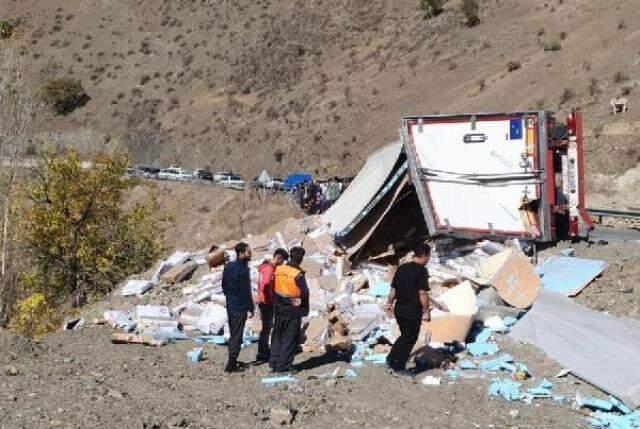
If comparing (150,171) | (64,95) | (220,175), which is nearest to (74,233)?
(220,175)

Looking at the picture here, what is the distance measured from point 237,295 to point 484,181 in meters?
5.05

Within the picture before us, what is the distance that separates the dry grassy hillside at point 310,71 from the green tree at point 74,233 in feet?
49.1

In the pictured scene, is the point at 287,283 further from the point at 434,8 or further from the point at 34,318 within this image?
the point at 434,8

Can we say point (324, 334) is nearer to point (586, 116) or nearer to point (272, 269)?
point (272, 269)

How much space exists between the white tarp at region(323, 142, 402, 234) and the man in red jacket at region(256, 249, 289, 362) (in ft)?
12.1

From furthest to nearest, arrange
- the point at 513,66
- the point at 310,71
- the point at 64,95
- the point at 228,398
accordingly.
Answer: the point at 64,95 → the point at 310,71 → the point at 513,66 → the point at 228,398

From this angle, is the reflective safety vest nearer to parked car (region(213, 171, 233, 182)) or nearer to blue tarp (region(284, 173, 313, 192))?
blue tarp (region(284, 173, 313, 192))

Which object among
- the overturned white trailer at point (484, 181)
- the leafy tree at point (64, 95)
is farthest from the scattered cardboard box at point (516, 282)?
the leafy tree at point (64, 95)

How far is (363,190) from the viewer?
45.5ft

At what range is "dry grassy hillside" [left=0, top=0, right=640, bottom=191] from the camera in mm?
39875

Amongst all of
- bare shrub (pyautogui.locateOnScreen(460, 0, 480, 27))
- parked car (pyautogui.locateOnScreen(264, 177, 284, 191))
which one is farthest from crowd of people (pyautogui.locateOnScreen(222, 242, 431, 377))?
bare shrub (pyautogui.locateOnScreen(460, 0, 480, 27))

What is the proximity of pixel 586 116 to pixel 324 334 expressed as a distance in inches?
918

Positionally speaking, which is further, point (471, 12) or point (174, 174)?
point (471, 12)

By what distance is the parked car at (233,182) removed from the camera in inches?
1708
